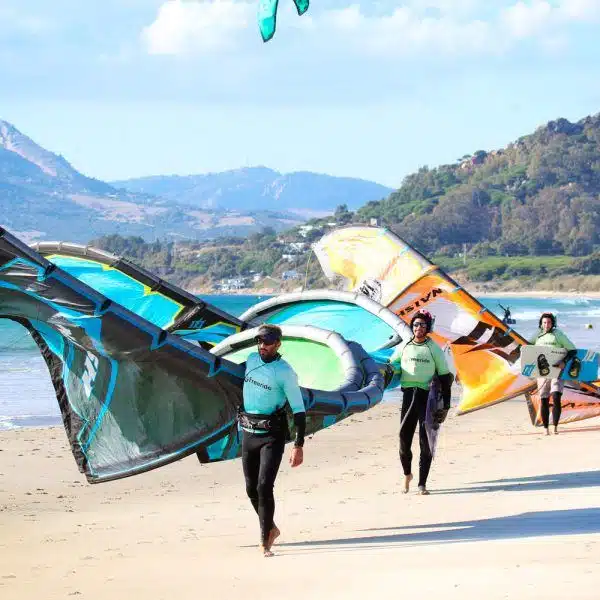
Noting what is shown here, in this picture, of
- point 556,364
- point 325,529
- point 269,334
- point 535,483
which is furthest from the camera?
point 556,364

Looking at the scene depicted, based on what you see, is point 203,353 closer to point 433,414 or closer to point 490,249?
point 433,414

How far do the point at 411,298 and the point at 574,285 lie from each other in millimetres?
150289

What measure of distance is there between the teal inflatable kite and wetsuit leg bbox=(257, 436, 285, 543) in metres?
2.61

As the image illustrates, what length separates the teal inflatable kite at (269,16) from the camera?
862 centimetres

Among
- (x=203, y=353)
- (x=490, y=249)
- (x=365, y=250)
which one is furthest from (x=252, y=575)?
(x=490, y=249)

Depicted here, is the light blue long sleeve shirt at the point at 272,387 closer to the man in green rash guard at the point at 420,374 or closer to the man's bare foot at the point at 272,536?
the man's bare foot at the point at 272,536

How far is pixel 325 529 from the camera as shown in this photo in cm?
910

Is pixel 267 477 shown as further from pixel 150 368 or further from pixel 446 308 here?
pixel 446 308

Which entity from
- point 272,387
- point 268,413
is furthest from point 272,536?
point 272,387

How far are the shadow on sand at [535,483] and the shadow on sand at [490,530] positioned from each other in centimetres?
152

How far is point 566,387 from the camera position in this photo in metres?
15.9

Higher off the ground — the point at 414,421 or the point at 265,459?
the point at 265,459

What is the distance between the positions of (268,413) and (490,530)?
6.21ft

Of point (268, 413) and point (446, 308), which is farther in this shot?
point (446, 308)
